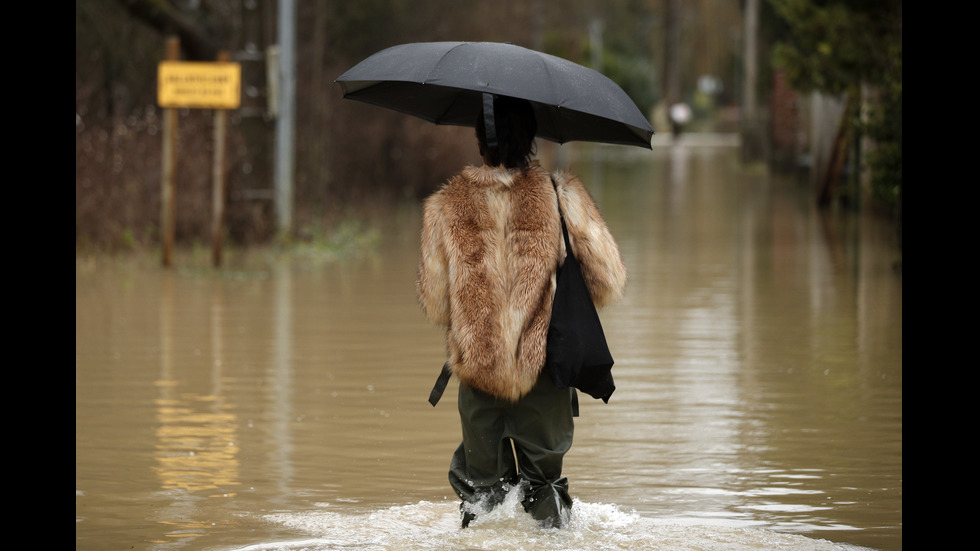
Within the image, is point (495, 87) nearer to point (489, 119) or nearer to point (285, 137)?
point (489, 119)

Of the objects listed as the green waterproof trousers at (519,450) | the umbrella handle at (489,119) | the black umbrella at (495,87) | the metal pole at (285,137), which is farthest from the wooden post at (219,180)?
the umbrella handle at (489,119)

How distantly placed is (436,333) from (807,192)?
20.5m

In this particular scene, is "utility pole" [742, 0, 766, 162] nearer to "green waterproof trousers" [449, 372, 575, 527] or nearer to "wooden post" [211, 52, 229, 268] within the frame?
"wooden post" [211, 52, 229, 268]

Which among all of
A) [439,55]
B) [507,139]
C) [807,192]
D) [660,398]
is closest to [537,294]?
[507,139]

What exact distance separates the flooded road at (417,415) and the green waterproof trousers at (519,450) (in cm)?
10

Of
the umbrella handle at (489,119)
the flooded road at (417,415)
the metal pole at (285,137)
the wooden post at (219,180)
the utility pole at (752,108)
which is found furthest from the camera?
the utility pole at (752,108)

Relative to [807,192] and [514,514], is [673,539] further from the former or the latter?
[807,192]

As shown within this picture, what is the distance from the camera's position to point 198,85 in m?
15.6

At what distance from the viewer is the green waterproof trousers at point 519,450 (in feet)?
18.6

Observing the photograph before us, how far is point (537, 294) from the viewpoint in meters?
5.61

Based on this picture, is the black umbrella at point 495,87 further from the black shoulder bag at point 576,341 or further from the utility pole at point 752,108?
the utility pole at point 752,108

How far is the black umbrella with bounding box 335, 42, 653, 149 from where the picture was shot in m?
5.57

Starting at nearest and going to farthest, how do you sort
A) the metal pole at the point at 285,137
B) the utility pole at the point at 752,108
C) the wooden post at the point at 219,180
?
the wooden post at the point at 219,180 < the metal pole at the point at 285,137 < the utility pole at the point at 752,108

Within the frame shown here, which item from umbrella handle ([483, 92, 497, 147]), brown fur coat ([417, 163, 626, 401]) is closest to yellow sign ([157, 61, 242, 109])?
brown fur coat ([417, 163, 626, 401])
